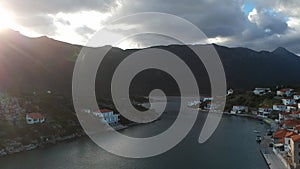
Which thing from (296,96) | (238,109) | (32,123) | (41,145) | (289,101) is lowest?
(41,145)

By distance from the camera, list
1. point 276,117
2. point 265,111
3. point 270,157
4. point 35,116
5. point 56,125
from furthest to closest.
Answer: point 265,111 < point 276,117 < point 56,125 < point 35,116 < point 270,157

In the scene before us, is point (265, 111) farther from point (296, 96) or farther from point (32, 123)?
point (32, 123)

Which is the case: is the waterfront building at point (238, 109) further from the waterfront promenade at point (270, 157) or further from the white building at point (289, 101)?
the waterfront promenade at point (270, 157)

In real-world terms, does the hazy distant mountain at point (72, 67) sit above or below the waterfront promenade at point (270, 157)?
above

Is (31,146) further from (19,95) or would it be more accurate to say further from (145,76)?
(145,76)

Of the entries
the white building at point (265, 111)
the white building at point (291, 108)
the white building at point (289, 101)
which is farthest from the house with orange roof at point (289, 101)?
the white building at point (265, 111)

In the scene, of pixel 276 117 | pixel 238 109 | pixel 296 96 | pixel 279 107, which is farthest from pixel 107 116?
pixel 296 96
